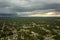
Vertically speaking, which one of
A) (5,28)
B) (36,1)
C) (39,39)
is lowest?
(39,39)

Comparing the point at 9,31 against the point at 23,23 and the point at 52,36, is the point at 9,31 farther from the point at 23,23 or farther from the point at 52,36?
the point at 52,36

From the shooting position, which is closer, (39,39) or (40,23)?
(39,39)

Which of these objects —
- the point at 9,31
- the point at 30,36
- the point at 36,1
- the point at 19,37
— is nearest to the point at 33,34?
the point at 30,36

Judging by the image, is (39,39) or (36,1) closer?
(39,39)

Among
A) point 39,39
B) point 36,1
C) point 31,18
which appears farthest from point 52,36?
point 36,1

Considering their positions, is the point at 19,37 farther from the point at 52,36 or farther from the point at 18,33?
the point at 52,36

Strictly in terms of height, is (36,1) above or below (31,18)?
above
